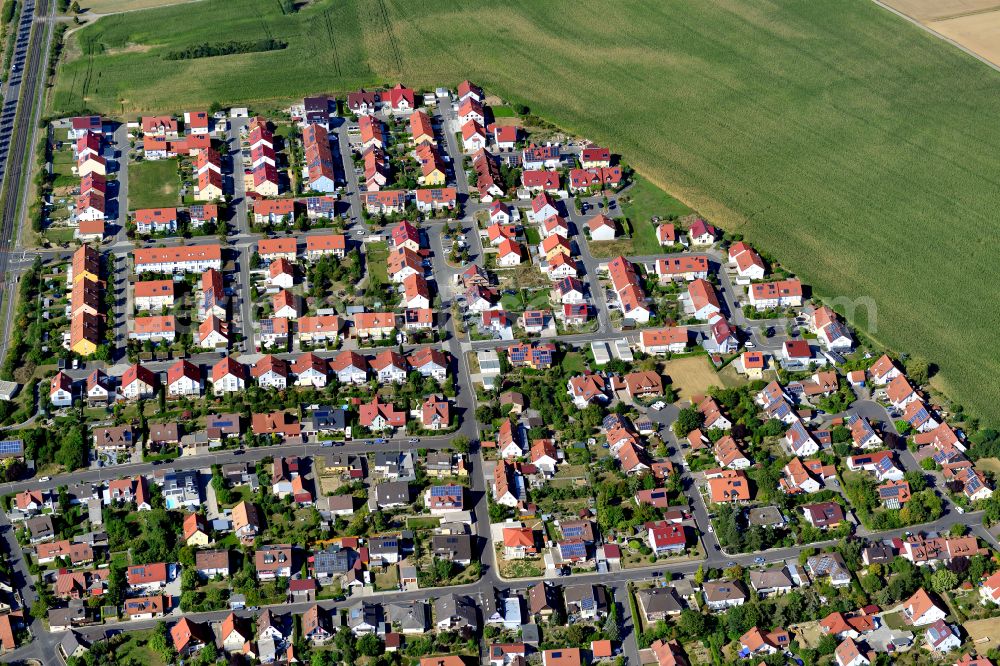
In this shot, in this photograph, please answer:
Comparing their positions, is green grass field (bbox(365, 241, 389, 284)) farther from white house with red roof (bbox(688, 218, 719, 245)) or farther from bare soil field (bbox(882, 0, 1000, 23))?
bare soil field (bbox(882, 0, 1000, 23))

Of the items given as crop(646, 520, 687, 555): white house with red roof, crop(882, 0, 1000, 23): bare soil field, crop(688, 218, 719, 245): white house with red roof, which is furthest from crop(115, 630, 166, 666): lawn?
crop(882, 0, 1000, 23): bare soil field

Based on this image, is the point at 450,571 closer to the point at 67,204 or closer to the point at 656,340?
the point at 656,340

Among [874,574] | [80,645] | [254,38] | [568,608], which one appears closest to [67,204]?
[254,38]

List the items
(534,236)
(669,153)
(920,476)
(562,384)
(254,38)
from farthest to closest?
(254,38), (669,153), (534,236), (562,384), (920,476)

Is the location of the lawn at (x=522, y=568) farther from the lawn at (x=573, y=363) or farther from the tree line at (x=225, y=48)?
the tree line at (x=225, y=48)

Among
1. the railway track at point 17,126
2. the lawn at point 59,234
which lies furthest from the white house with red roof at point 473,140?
the railway track at point 17,126

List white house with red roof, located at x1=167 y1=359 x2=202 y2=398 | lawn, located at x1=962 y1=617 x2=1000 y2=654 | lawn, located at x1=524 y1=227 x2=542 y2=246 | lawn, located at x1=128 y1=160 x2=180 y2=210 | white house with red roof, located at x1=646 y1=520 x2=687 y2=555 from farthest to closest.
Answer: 1. lawn, located at x1=128 y1=160 x2=180 y2=210
2. lawn, located at x1=524 y1=227 x2=542 y2=246
3. white house with red roof, located at x1=167 y1=359 x2=202 y2=398
4. white house with red roof, located at x1=646 y1=520 x2=687 y2=555
5. lawn, located at x1=962 y1=617 x2=1000 y2=654
